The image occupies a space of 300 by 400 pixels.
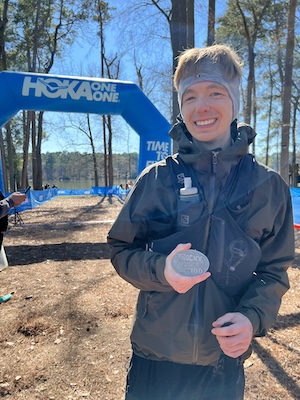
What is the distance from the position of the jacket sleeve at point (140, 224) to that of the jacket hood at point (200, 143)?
136 mm

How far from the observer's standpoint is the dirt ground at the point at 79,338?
2.37m

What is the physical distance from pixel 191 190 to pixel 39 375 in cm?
231

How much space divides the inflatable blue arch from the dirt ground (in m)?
2.85

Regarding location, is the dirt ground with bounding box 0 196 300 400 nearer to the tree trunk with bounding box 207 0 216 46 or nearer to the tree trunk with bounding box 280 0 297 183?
the tree trunk with bounding box 280 0 297 183

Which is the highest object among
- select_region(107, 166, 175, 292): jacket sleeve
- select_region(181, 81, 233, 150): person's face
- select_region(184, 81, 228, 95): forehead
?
select_region(184, 81, 228, 95): forehead

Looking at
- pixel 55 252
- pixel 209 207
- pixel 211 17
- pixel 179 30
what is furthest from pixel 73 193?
pixel 209 207

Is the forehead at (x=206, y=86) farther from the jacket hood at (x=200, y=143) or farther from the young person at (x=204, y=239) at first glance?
the jacket hood at (x=200, y=143)

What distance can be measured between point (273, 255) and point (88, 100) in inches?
259

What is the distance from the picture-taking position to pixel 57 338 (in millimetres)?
3041

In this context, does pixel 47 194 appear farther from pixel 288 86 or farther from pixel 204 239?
pixel 204 239

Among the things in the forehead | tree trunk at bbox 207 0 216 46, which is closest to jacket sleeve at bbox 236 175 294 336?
the forehead

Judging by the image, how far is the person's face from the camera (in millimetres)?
1192

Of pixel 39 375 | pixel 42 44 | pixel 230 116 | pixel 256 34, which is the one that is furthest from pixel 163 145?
pixel 42 44

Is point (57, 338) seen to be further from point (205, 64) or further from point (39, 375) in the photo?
point (205, 64)
